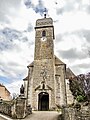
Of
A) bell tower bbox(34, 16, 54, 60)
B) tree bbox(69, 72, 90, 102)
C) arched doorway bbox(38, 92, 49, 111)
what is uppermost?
bell tower bbox(34, 16, 54, 60)

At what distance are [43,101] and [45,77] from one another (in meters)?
4.57

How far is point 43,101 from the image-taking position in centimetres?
3362

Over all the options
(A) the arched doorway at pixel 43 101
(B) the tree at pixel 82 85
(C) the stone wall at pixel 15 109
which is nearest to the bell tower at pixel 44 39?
(A) the arched doorway at pixel 43 101

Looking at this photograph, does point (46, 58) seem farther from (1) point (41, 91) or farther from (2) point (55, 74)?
(1) point (41, 91)

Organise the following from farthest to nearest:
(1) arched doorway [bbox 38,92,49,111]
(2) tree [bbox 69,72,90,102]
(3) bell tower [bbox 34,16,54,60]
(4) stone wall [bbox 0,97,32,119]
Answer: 1. (3) bell tower [bbox 34,16,54,60]
2. (1) arched doorway [bbox 38,92,49,111]
3. (2) tree [bbox 69,72,90,102]
4. (4) stone wall [bbox 0,97,32,119]

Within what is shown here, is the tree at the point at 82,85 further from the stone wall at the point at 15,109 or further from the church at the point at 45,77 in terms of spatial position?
the stone wall at the point at 15,109

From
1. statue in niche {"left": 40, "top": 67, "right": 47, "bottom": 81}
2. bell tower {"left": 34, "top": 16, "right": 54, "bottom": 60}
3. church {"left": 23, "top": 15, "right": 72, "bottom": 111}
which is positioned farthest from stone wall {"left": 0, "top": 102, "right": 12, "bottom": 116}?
bell tower {"left": 34, "top": 16, "right": 54, "bottom": 60}

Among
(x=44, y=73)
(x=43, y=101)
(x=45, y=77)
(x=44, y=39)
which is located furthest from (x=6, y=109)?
(x=44, y=39)

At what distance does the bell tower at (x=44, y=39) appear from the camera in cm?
3503

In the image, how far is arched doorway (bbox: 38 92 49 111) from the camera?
32.4m

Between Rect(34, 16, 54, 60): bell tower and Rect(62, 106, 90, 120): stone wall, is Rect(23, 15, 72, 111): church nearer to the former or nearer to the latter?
Rect(34, 16, 54, 60): bell tower

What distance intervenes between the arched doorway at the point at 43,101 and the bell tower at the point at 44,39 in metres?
6.95

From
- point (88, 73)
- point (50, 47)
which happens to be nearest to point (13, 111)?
point (88, 73)

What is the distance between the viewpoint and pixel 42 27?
37250mm
